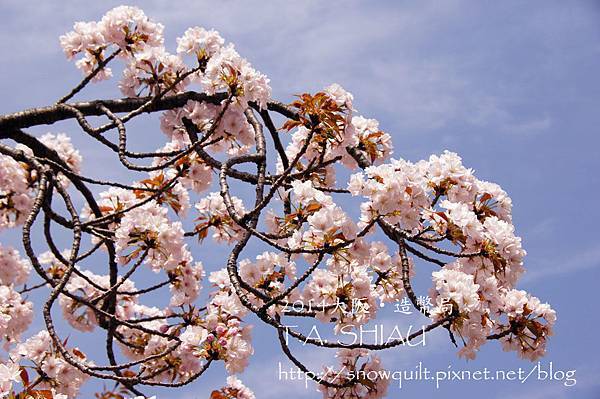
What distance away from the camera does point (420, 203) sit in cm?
529

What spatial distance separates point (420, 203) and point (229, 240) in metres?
3.08

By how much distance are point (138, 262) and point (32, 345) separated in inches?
59.8

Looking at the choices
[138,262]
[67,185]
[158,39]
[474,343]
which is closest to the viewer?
[474,343]

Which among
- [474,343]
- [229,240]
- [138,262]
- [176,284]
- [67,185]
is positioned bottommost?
[474,343]

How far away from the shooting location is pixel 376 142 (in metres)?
6.68

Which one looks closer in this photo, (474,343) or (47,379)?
(474,343)

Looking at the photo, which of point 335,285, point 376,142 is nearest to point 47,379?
point 335,285

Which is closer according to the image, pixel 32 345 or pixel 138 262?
pixel 138 262

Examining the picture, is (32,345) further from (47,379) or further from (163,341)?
(163,341)

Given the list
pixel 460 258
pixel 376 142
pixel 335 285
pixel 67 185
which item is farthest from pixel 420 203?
pixel 67 185

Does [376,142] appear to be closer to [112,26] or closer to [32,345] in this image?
[112,26]

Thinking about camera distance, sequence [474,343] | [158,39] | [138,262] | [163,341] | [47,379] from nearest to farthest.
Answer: [474,343], [138,262], [47,379], [158,39], [163,341]

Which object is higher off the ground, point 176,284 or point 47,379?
point 176,284

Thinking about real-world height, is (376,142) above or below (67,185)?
below
